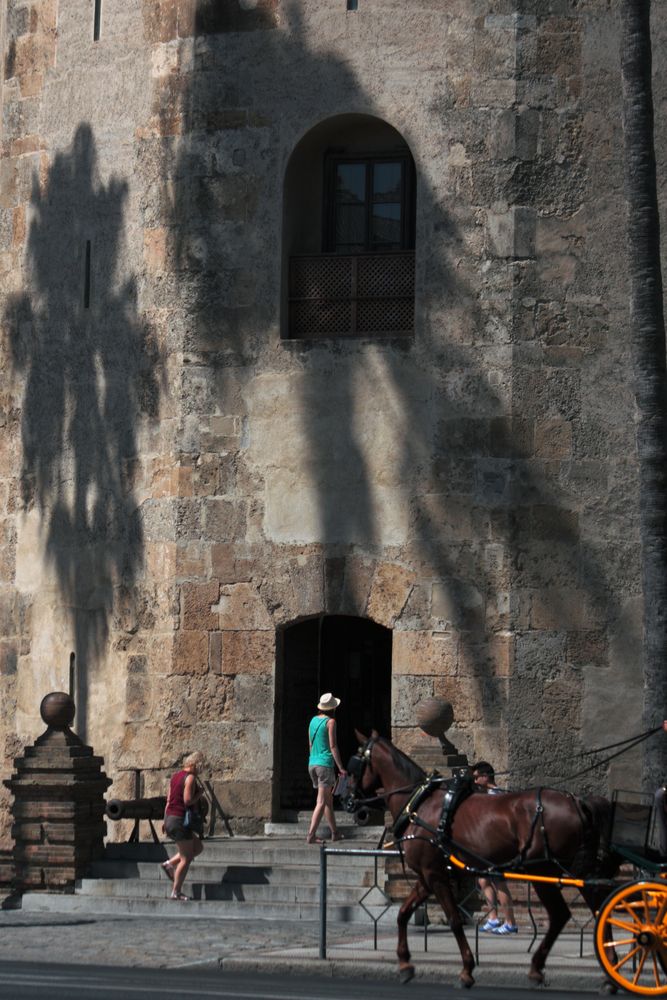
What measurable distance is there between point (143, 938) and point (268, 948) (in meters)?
1.29

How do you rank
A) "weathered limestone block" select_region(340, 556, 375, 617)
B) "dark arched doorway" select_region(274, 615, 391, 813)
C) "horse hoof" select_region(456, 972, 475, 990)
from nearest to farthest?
"horse hoof" select_region(456, 972, 475, 990), "weathered limestone block" select_region(340, 556, 375, 617), "dark arched doorway" select_region(274, 615, 391, 813)

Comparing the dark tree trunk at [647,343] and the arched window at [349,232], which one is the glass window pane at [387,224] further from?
the dark tree trunk at [647,343]

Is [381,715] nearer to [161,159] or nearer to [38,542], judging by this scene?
[38,542]

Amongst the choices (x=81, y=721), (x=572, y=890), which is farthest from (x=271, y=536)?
(x=572, y=890)

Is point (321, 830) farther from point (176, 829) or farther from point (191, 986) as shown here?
point (191, 986)

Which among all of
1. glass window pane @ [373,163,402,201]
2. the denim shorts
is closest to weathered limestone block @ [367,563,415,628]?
the denim shorts

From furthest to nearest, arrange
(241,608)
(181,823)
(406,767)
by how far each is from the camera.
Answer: (241,608) < (181,823) < (406,767)

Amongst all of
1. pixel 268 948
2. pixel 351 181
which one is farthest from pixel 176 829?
pixel 351 181

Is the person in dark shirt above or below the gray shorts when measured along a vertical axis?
below

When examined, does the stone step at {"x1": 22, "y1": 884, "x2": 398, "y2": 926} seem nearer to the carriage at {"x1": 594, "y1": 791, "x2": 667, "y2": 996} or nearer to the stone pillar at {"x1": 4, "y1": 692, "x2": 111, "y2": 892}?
the stone pillar at {"x1": 4, "y1": 692, "x2": 111, "y2": 892}

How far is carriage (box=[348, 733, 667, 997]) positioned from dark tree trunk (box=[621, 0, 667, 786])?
3408 mm

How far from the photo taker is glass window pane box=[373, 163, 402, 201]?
2236 centimetres

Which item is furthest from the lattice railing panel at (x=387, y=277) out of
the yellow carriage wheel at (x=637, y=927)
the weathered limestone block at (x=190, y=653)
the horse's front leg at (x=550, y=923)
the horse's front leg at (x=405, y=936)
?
the yellow carriage wheel at (x=637, y=927)

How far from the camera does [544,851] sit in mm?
14305
